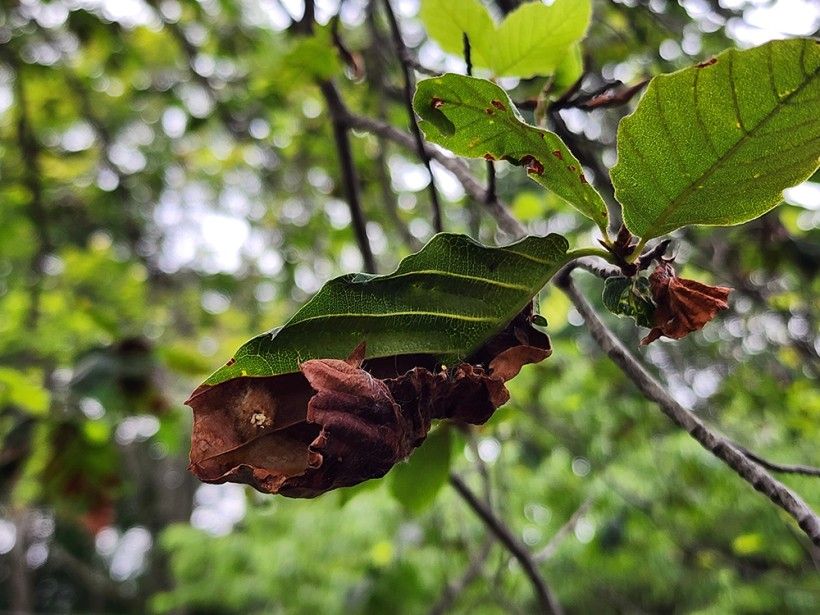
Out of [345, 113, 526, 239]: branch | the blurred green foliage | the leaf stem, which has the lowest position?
the blurred green foliage

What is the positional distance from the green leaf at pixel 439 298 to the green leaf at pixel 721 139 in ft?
0.27

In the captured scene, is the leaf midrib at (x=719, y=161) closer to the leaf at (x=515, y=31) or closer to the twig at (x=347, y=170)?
the leaf at (x=515, y=31)

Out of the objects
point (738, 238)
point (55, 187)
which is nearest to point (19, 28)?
point (55, 187)

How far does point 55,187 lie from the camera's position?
3.29 meters

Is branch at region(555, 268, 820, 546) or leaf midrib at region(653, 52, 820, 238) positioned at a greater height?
leaf midrib at region(653, 52, 820, 238)

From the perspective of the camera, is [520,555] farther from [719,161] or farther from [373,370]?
[719,161]

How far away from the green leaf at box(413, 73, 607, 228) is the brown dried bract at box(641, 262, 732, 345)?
62 mm

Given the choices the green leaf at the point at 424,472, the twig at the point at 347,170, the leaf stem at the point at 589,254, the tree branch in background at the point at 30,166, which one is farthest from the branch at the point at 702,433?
the tree branch in background at the point at 30,166

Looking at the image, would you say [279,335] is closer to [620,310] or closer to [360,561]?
[620,310]

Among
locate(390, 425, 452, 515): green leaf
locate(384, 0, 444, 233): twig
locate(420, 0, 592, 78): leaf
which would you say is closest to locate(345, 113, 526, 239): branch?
locate(384, 0, 444, 233): twig

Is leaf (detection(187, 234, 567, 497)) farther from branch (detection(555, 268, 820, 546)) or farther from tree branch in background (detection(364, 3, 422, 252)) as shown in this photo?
tree branch in background (detection(364, 3, 422, 252))

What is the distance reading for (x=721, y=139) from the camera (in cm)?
50

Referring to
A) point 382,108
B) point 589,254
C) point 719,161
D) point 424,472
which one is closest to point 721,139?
point 719,161

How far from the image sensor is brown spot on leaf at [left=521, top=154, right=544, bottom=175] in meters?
0.57
